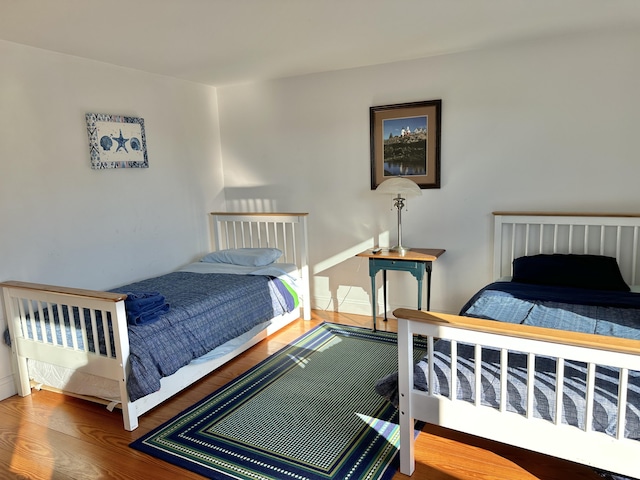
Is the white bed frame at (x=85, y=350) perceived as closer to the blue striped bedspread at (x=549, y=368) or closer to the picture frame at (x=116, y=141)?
the picture frame at (x=116, y=141)

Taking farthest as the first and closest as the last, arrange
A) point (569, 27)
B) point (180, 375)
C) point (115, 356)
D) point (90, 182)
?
point (90, 182) → point (569, 27) → point (180, 375) → point (115, 356)

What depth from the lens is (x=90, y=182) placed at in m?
3.31

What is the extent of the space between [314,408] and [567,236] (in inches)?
89.0

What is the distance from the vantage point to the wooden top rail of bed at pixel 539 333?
4.77 feet

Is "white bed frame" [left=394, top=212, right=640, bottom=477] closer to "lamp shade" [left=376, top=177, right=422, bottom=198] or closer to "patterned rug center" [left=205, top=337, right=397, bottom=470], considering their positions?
"patterned rug center" [left=205, top=337, right=397, bottom=470]

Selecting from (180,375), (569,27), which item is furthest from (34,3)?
(569,27)

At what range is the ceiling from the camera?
2.39m

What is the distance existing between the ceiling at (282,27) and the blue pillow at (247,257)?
1.59 m

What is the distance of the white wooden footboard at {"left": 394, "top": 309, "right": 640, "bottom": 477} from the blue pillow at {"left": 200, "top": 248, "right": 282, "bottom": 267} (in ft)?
7.33

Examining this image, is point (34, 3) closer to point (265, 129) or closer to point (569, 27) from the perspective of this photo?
point (265, 129)

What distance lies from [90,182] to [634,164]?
3.91m

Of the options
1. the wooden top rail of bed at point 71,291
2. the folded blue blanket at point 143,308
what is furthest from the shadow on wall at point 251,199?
the wooden top rail of bed at point 71,291

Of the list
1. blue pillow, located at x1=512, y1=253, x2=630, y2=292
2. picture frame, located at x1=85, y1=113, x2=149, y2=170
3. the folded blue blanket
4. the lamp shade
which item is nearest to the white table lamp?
the lamp shade

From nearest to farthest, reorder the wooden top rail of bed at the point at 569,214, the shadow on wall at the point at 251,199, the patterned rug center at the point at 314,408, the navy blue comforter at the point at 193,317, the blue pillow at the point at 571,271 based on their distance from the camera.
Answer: the patterned rug center at the point at 314,408, the navy blue comforter at the point at 193,317, the blue pillow at the point at 571,271, the wooden top rail of bed at the point at 569,214, the shadow on wall at the point at 251,199
